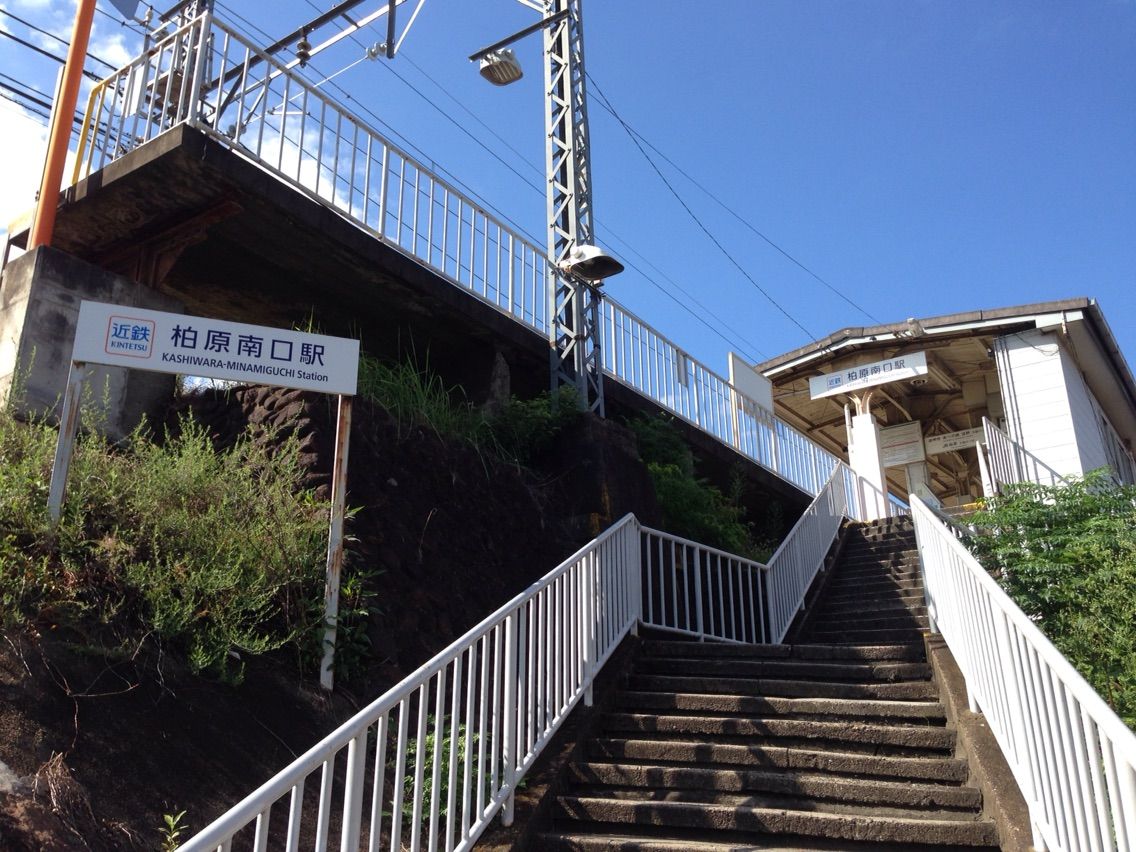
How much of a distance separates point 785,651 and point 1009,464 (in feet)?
26.2

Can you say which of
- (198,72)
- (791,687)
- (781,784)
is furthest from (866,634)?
(198,72)

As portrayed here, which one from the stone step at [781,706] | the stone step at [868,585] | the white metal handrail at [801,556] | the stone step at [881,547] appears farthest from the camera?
the stone step at [881,547]

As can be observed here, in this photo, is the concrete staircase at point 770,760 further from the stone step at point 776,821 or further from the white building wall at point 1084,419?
the white building wall at point 1084,419

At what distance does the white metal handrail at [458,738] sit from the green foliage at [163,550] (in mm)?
905

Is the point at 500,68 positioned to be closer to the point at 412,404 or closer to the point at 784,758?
the point at 412,404

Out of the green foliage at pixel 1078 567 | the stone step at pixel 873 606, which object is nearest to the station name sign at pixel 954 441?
the stone step at pixel 873 606

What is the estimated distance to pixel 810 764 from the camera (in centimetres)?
519

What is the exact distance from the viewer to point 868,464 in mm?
15273

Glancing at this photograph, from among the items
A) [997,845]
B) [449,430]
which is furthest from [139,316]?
[997,845]

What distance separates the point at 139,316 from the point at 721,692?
165 inches

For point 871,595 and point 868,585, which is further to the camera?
point 868,585

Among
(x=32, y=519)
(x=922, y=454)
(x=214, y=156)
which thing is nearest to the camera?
(x=32, y=519)

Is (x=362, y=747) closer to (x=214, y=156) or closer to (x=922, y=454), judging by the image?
(x=214, y=156)

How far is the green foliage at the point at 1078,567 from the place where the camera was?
18.6ft
